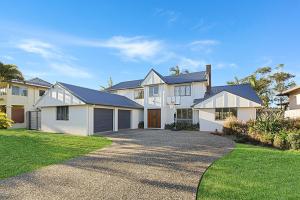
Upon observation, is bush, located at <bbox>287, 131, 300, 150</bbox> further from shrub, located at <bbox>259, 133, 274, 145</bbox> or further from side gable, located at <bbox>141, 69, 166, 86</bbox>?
side gable, located at <bbox>141, 69, 166, 86</bbox>

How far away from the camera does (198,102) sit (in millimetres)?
24844

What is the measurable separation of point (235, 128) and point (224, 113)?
15.0 feet

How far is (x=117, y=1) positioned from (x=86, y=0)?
2.12 meters

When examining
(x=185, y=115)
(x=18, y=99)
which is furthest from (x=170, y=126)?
(x=18, y=99)

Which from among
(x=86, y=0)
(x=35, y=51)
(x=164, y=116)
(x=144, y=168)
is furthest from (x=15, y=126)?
(x=144, y=168)

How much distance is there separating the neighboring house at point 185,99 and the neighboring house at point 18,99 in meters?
14.8

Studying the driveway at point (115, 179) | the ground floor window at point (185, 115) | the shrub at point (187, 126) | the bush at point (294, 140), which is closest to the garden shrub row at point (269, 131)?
the bush at point (294, 140)

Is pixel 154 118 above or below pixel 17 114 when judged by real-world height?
below

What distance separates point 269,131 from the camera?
1655 centimetres

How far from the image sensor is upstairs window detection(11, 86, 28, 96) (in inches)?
1191

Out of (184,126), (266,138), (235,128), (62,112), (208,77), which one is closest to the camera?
(266,138)

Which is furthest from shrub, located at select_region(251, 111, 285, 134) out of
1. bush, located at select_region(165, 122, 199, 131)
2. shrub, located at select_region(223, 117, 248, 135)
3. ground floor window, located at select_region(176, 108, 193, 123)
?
ground floor window, located at select_region(176, 108, 193, 123)

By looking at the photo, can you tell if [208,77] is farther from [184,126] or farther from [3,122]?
[3,122]

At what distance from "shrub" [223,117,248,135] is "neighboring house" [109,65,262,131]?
3.41 metres
